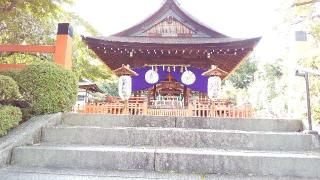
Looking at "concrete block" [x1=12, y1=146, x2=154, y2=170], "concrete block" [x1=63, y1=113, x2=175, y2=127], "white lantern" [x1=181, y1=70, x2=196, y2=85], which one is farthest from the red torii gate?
"white lantern" [x1=181, y1=70, x2=196, y2=85]

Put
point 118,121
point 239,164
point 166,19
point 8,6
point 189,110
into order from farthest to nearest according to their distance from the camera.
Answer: point 166,19
point 189,110
point 8,6
point 118,121
point 239,164

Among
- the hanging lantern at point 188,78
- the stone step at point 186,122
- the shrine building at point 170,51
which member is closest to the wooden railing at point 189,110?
the shrine building at point 170,51

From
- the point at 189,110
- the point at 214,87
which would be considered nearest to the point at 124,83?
the point at 189,110

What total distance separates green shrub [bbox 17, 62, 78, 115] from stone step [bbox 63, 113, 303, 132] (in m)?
0.35

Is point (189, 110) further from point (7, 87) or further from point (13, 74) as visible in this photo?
point (7, 87)

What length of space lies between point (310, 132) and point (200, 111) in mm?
4870

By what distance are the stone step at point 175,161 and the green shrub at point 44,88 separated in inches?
76.5

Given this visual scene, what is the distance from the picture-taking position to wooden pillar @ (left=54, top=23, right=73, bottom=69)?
6.99 metres

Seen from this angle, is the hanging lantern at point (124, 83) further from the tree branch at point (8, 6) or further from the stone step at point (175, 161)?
the stone step at point (175, 161)

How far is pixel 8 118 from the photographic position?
4.55m

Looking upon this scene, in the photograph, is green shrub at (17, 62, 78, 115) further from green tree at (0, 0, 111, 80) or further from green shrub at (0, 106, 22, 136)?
green tree at (0, 0, 111, 80)

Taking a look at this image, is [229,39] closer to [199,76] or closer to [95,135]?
A: [199,76]

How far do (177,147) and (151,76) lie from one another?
7.96m

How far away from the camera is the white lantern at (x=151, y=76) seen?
39.9ft
